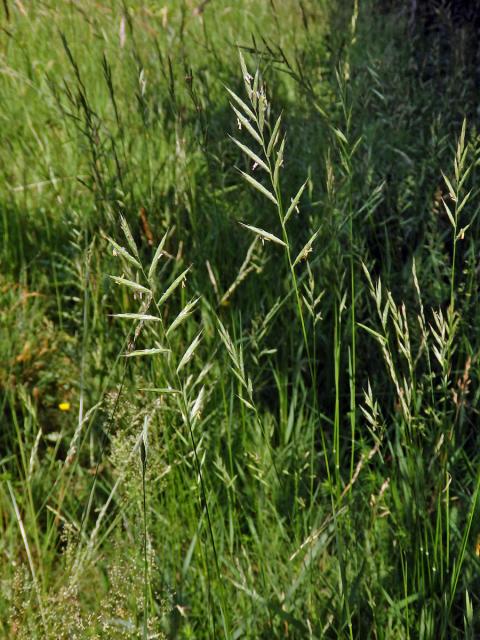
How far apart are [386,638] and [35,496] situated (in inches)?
34.9

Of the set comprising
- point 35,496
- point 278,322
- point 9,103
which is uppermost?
point 9,103

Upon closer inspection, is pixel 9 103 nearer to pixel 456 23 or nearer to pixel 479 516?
pixel 456 23

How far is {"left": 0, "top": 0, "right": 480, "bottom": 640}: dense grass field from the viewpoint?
1238mm

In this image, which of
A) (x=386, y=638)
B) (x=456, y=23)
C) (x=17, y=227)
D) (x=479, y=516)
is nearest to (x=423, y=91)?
(x=456, y=23)

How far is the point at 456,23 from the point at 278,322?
1.88m

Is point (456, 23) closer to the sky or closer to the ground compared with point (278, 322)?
closer to the sky

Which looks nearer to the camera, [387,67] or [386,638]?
[386,638]

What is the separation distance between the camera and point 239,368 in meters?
1.05

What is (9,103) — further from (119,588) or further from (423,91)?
(119,588)

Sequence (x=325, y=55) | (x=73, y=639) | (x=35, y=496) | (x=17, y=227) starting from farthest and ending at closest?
(x=325, y=55)
(x=17, y=227)
(x=35, y=496)
(x=73, y=639)

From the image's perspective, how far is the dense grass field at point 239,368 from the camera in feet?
4.06

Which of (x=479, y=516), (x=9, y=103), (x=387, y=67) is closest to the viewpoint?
(x=479, y=516)

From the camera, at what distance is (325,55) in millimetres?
3979

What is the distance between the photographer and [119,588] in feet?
4.33
